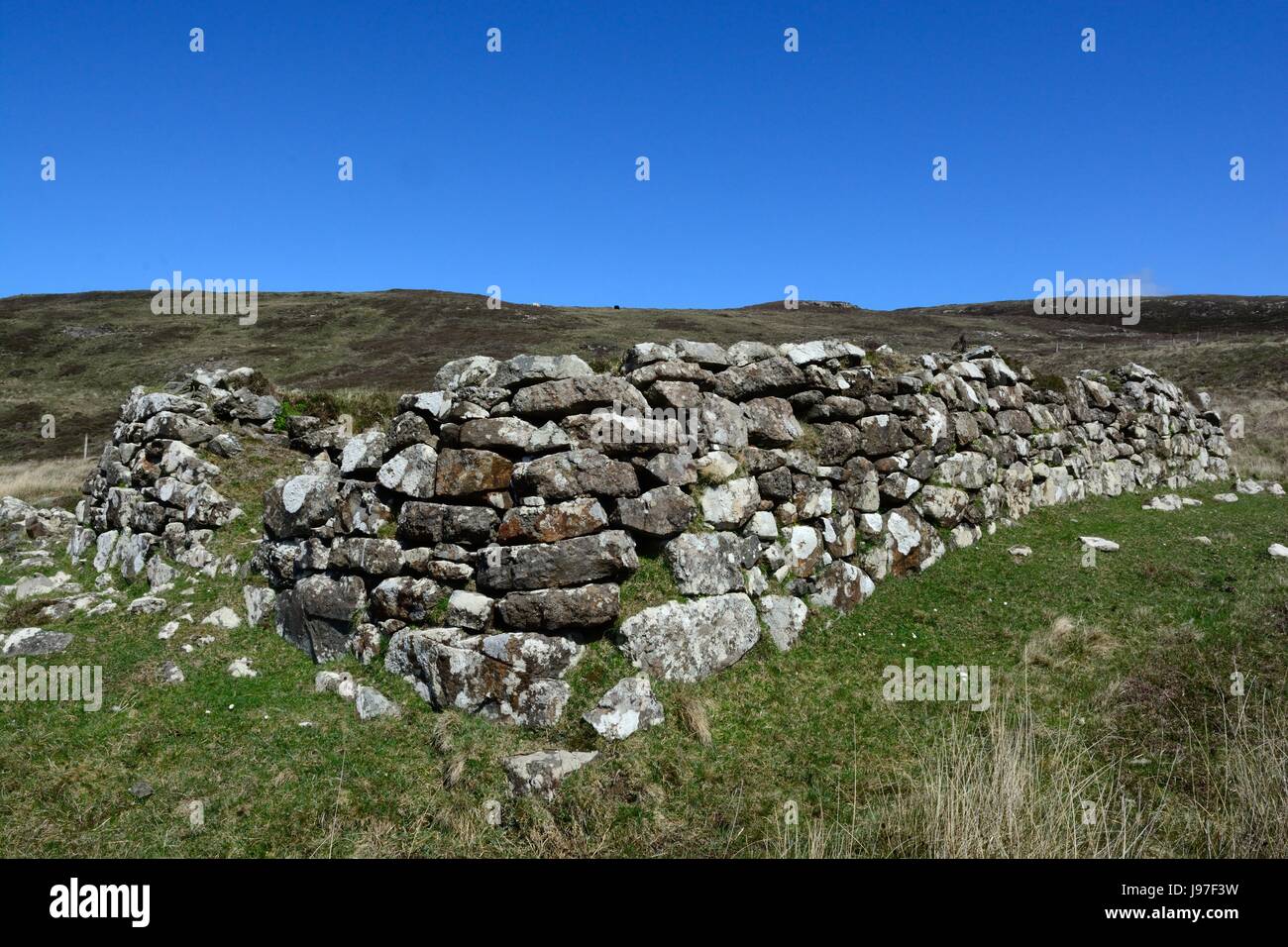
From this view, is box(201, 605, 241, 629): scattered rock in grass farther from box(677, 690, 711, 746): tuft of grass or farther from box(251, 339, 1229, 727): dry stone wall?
box(677, 690, 711, 746): tuft of grass

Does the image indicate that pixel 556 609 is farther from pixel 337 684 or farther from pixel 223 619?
pixel 223 619

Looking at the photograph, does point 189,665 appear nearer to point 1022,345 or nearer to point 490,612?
point 490,612

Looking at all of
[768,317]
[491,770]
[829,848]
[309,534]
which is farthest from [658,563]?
[768,317]

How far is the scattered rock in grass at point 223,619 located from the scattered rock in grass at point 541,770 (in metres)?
5.39

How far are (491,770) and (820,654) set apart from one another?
13.6 feet

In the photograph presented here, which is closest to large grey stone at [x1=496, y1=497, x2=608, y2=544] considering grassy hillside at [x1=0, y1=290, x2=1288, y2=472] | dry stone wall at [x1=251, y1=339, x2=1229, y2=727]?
dry stone wall at [x1=251, y1=339, x2=1229, y2=727]

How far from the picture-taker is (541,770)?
248 inches

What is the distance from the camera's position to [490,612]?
308 inches

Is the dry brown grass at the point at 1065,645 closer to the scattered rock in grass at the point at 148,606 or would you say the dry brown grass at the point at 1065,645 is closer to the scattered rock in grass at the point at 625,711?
the scattered rock in grass at the point at 625,711

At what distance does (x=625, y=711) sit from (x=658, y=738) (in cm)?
40

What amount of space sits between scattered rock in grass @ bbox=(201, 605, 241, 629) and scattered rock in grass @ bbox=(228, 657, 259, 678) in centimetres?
124

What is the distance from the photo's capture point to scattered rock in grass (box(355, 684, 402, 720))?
745 cm

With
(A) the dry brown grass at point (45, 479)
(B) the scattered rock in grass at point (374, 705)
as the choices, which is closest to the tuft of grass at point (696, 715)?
(B) the scattered rock in grass at point (374, 705)

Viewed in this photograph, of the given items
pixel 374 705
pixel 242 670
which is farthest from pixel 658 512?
pixel 242 670
